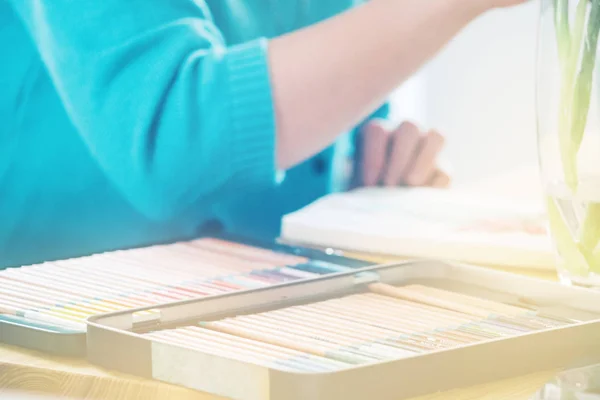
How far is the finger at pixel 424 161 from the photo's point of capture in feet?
3.03

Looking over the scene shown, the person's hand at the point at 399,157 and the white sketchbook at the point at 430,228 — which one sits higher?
the person's hand at the point at 399,157

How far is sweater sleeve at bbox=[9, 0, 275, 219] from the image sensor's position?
62 centimetres

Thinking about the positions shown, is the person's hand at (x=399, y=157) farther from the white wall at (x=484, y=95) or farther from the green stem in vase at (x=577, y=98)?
the white wall at (x=484, y=95)

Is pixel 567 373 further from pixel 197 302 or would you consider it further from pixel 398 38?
pixel 398 38

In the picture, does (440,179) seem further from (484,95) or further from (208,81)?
(484,95)

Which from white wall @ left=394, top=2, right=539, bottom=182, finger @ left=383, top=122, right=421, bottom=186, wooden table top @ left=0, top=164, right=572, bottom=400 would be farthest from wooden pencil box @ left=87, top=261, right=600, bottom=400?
white wall @ left=394, top=2, right=539, bottom=182

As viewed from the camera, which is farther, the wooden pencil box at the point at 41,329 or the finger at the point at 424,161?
the finger at the point at 424,161

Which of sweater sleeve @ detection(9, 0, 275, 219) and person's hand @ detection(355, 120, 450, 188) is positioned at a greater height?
sweater sleeve @ detection(9, 0, 275, 219)

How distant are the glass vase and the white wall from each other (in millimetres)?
1505

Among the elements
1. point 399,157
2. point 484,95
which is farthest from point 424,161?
point 484,95

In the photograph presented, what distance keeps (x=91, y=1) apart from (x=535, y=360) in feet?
1.29

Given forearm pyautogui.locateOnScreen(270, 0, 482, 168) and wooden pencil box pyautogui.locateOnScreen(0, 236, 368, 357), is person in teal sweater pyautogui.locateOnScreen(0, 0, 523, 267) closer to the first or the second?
forearm pyautogui.locateOnScreen(270, 0, 482, 168)

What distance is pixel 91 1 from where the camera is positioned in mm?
635

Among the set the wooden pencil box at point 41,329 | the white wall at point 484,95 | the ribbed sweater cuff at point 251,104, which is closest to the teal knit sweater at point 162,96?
the ribbed sweater cuff at point 251,104
